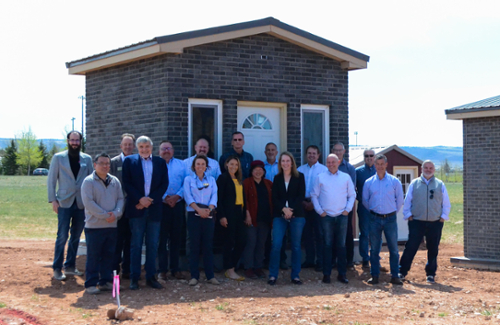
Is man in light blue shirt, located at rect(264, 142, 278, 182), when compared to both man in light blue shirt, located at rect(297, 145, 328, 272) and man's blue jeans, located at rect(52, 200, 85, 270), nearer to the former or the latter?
man in light blue shirt, located at rect(297, 145, 328, 272)

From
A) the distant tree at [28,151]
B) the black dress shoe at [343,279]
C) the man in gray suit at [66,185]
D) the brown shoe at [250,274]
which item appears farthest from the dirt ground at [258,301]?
the distant tree at [28,151]

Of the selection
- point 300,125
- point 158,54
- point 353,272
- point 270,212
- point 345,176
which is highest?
point 158,54

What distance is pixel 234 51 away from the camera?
10875 mm

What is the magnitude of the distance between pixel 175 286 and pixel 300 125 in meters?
4.11

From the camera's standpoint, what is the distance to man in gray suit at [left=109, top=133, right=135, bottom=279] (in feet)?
29.5

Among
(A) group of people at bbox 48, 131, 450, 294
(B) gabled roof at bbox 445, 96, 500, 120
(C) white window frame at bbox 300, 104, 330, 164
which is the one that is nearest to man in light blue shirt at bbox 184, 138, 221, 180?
(A) group of people at bbox 48, 131, 450, 294

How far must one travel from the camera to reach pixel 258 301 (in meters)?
8.05

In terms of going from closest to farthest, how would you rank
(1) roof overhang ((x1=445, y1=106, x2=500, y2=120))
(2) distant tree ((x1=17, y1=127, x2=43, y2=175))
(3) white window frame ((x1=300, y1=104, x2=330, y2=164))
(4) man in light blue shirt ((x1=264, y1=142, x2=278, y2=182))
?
(4) man in light blue shirt ((x1=264, y1=142, x2=278, y2=182)) → (3) white window frame ((x1=300, y1=104, x2=330, y2=164)) → (1) roof overhang ((x1=445, y1=106, x2=500, y2=120)) → (2) distant tree ((x1=17, y1=127, x2=43, y2=175))

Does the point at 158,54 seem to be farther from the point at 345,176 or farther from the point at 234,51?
the point at 345,176

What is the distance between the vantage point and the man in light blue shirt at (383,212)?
9.62m

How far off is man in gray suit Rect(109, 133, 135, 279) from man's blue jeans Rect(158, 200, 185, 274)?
0.50 m

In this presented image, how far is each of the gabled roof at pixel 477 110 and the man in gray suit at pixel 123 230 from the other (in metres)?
7.49

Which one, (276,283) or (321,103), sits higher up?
(321,103)

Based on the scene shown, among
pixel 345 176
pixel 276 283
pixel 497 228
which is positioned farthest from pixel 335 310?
pixel 497 228
